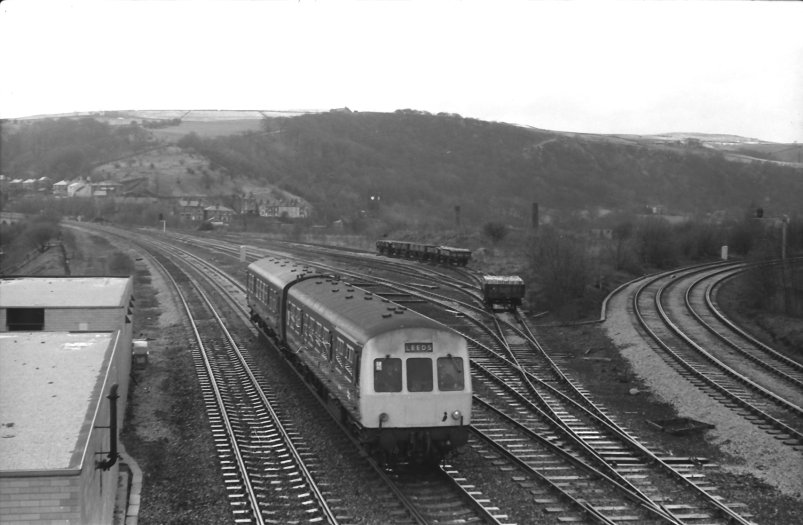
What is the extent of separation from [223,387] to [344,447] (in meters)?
5.99

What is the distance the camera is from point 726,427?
15.6 metres

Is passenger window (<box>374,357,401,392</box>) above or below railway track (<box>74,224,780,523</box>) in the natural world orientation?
above

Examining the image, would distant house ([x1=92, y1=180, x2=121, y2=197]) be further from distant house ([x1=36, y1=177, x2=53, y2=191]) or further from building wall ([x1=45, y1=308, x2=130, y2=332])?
building wall ([x1=45, y1=308, x2=130, y2=332])

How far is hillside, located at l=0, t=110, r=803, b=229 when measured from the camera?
9712 cm

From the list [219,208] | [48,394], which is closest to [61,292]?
[48,394]

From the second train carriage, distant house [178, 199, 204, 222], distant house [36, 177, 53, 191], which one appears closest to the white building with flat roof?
the second train carriage

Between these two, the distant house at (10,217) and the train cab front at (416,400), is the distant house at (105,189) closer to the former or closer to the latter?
the distant house at (10,217)

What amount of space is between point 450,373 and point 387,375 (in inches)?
A: 39.8

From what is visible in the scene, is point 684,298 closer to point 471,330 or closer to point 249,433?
point 471,330

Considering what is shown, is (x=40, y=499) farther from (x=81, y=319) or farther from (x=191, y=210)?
(x=191, y=210)

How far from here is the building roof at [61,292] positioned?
1767cm

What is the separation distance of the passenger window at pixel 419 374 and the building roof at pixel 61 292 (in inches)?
325

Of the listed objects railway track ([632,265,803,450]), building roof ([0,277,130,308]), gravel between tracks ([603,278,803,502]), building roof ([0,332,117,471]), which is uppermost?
building roof ([0,277,130,308])

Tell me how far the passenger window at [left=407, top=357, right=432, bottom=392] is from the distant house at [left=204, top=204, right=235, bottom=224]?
276 ft
